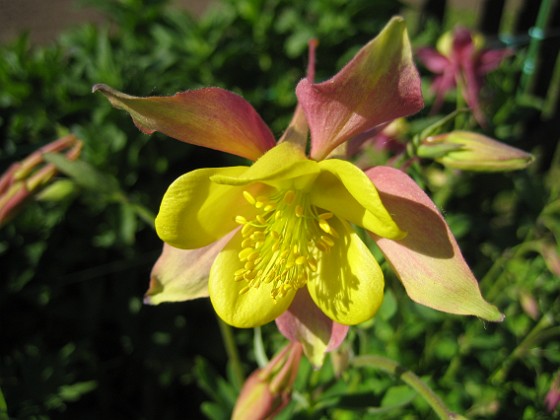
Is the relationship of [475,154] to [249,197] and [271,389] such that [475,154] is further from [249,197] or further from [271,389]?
[271,389]

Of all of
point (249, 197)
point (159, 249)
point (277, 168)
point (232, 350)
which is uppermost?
point (277, 168)

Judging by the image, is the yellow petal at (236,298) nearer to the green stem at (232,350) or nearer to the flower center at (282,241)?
the flower center at (282,241)

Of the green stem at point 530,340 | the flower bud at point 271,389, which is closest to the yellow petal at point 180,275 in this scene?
the flower bud at point 271,389

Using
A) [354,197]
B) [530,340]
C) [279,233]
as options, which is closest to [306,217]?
[279,233]

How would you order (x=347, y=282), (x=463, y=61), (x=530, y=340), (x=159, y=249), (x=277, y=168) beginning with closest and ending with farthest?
(x=277, y=168) → (x=347, y=282) → (x=530, y=340) → (x=463, y=61) → (x=159, y=249)

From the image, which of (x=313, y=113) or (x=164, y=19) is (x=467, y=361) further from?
(x=164, y=19)

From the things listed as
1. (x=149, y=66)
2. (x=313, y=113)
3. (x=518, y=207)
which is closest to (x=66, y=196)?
(x=313, y=113)

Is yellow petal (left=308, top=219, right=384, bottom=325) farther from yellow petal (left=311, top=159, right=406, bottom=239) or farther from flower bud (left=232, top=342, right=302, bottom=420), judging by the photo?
flower bud (left=232, top=342, right=302, bottom=420)
